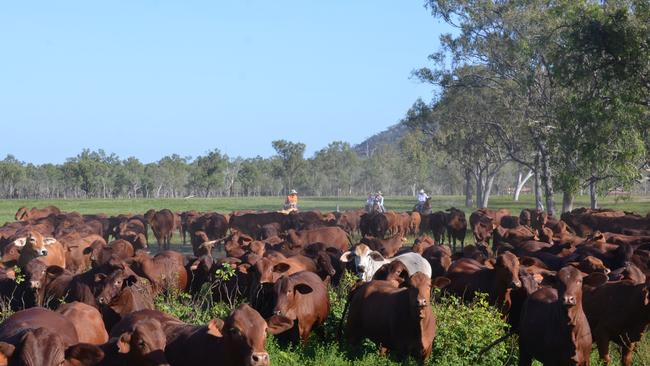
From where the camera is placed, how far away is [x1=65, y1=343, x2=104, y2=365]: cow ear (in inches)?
258

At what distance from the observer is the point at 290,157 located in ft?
345

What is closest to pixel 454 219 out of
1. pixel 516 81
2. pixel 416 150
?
pixel 516 81

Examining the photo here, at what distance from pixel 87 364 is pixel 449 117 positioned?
41.4 m

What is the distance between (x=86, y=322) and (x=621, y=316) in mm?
6499

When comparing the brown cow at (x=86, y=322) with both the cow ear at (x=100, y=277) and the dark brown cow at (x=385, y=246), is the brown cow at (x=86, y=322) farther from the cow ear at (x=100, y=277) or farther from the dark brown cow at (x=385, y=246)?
the dark brown cow at (x=385, y=246)

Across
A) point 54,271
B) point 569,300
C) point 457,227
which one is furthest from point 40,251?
point 457,227

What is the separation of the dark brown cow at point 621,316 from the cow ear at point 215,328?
207 inches

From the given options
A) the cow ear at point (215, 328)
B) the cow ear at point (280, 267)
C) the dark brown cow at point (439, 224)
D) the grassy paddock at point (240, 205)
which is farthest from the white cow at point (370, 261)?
the grassy paddock at point (240, 205)

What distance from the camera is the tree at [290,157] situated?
10381 cm

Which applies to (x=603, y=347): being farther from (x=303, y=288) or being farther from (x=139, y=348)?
(x=139, y=348)

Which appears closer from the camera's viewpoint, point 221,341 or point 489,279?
point 221,341

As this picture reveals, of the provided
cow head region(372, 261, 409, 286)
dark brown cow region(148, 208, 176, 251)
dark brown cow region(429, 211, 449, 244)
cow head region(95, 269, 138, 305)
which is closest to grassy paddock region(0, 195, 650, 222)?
dark brown cow region(429, 211, 449, 244)

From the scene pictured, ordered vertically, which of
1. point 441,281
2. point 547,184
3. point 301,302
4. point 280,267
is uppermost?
point 547,184

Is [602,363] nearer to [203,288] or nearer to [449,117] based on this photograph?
[203,288]
